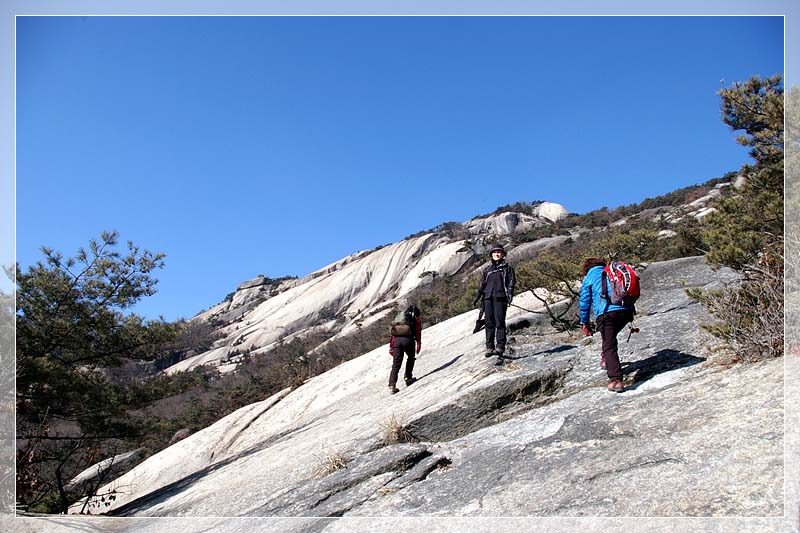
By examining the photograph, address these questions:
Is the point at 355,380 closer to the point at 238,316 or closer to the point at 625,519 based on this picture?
the point at 625,519

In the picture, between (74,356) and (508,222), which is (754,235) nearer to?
(74,356)

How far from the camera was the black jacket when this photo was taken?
838cm

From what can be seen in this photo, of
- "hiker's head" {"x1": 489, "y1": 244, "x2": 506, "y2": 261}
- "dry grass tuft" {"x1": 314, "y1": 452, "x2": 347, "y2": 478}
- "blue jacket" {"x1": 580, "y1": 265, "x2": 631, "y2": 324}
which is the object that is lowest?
"dry grass tuft" {"x1": 314, "y1": 452, "x2": 347, "y2": 478}

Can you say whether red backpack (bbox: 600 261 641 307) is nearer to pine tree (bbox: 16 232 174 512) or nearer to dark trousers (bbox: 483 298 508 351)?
dark trousers (bbox: 483 298 508 351)

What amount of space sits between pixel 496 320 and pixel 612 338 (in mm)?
2455

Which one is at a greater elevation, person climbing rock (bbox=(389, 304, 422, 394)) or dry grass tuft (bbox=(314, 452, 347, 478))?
person climbing rock (bbox=(389, 304, 422, 394))

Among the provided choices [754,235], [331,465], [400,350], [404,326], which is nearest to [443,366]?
[400,350]

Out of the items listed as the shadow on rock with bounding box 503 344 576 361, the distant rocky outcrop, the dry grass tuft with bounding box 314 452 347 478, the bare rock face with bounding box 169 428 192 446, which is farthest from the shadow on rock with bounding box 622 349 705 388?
the distant rocky outcrop

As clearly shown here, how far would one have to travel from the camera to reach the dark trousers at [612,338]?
6.19m

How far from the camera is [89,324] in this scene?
12750mm

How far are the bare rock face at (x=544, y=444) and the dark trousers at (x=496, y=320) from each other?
0.31 meters

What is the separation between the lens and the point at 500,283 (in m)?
8.44

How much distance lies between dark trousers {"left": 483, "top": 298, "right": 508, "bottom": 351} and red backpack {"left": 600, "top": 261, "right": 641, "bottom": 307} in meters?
2.22

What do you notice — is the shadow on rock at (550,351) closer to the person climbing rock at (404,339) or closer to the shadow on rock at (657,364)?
the shadow on rock at (657,364)
